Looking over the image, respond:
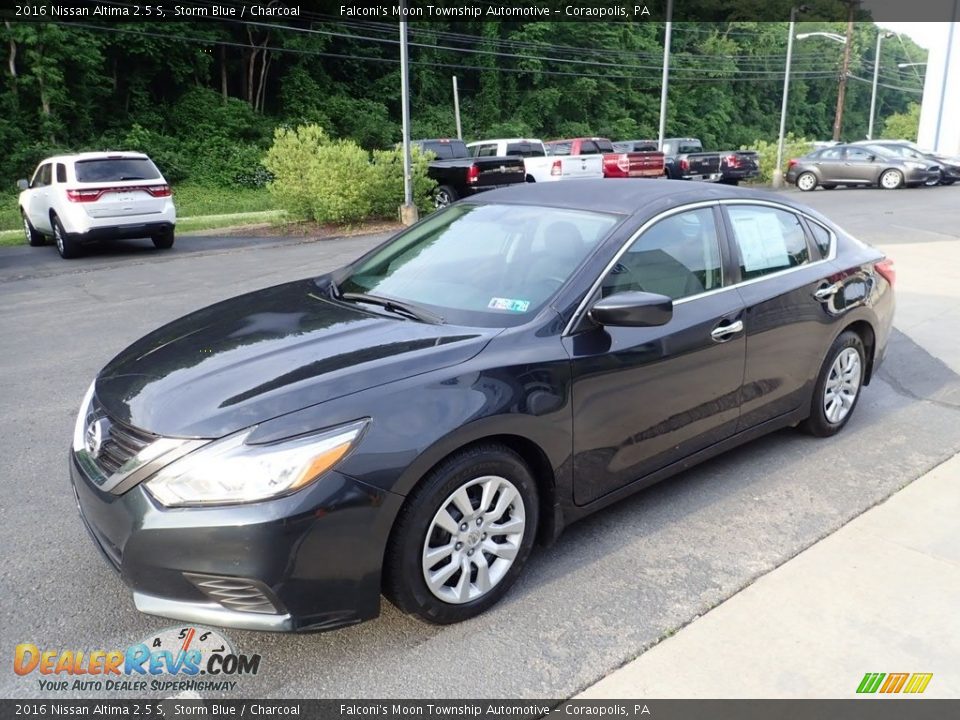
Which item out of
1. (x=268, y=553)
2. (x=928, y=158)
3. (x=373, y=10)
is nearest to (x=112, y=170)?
(x=268, y=553)

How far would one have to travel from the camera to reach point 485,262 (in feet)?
12.5

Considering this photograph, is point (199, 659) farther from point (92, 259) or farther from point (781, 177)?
point (781, 177)

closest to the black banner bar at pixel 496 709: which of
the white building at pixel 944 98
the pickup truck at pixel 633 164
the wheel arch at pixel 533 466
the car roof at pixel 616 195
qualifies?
the wheel arch at pixel 533 466

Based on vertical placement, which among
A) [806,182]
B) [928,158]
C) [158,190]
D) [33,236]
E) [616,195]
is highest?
[616,195]

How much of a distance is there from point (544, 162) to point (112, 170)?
1229cm

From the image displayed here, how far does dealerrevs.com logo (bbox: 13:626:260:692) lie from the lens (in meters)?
2.74

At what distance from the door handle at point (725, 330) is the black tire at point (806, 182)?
1026 inches

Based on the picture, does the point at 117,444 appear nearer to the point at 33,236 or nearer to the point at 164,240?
the point at 164,240

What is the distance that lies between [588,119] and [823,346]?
171 ft

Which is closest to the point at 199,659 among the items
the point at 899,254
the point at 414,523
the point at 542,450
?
the point at 414,523

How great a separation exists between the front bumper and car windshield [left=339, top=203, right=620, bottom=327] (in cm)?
105

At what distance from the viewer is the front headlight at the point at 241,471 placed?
2.54 metres

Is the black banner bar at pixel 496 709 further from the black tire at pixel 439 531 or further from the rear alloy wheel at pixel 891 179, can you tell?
the rear alloy wheel at pixel 891 179

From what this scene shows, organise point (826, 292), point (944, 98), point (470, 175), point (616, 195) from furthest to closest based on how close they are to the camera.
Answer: point (944, 98)
point (470, 175)
point (826, 292)
point (616, 195)
